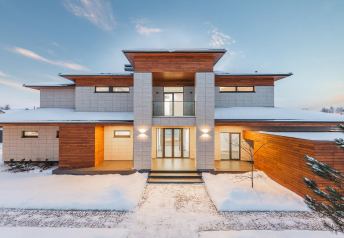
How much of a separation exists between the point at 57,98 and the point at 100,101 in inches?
145

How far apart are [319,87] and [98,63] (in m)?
66.1

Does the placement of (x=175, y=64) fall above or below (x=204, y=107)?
above

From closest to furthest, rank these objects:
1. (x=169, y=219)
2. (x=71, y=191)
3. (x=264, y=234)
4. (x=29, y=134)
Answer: (x=264, y=234)
(x=169, y=219)
(x=71, y=191)
(x=29, y=134)

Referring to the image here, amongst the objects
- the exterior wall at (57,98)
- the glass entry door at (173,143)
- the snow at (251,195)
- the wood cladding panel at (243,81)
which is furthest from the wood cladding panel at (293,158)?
the exterior wall at (57,98)

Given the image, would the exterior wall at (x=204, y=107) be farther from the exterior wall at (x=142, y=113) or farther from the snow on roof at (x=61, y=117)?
the snow on roof at (x=61, y=117)

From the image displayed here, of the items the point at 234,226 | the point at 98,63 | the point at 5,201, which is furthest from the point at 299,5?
the point at 98,63

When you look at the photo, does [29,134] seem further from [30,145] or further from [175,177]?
[175,177]

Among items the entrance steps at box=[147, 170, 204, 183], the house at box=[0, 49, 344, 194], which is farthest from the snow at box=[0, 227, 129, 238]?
the house at box=[0, 49, 344, 194]

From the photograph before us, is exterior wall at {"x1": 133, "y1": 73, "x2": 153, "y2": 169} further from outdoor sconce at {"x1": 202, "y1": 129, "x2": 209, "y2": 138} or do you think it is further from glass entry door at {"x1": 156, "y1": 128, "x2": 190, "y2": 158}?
outdoor sconce at {"x1": 202, "y1": 129, "x2": 209, "y2": 138}

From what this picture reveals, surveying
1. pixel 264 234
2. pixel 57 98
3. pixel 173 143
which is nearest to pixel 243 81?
pixel 173 143

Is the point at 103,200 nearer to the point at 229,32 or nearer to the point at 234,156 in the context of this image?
the point at 234,156

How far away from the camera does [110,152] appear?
9180 mm

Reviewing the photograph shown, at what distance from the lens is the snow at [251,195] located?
183 inches

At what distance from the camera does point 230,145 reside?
30.6ft
